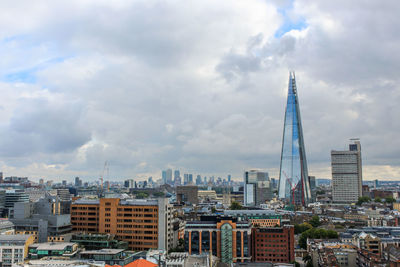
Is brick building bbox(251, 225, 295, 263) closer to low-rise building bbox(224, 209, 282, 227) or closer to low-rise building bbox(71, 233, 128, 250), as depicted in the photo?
low-rise building bbox(71, 233, 128, 250)

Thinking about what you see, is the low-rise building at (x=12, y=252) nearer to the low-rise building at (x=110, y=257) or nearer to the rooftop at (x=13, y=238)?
the rooftop at (x=13, y=238)

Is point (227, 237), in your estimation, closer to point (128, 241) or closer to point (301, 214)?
point (128, 241)

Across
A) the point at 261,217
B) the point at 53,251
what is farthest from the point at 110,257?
the point at 261,217

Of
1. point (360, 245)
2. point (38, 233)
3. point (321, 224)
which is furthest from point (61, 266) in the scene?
point (321, 224)

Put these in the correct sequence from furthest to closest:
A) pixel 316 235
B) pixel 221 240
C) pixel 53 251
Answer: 1. pixel 316 235
2. pixel 221 240
3. pixel 53 251

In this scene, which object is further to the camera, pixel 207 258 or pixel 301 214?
pixel 301 214

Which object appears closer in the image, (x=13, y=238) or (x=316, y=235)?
(x=13, y=238)

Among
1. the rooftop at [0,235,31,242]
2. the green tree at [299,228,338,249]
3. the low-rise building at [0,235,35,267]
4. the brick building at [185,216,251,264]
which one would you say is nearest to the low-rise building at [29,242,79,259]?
the low-rise building at [0,235,35,267]

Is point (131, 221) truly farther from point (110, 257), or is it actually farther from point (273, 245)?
point (273, 245)
